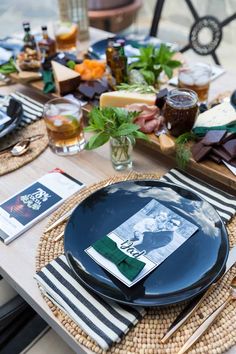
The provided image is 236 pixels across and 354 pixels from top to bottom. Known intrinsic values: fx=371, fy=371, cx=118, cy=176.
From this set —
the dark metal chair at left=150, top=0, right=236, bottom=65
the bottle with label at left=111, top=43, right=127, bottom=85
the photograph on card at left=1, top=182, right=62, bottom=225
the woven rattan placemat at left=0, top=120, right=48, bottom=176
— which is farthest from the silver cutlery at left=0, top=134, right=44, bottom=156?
the dark metal chair at left=150, top=0, right=236, bottom=65

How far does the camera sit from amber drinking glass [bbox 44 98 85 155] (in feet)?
3.39

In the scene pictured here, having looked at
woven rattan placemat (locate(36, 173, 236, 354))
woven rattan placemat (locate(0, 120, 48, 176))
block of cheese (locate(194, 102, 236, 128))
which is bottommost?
woven rattan placemat (locate(36, 173, 236, 354))

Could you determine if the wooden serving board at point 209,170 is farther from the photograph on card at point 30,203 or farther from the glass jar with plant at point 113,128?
the photograph on card at point 30,203

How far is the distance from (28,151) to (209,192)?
1.72 ft

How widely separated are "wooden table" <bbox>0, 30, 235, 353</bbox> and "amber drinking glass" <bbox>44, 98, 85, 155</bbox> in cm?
3

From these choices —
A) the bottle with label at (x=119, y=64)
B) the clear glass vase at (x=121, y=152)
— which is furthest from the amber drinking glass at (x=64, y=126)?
the bottle with label at (x=119, y=64)

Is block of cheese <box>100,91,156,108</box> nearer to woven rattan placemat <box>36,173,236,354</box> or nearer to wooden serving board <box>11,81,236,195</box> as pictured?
wooden serving board <box>11,81,236,195</box>

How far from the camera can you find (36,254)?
30.6 inches

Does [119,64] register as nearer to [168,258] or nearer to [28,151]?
[28,151]

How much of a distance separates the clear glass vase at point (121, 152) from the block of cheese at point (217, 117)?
0.67 ft

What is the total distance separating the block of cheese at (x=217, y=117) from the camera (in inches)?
40.2

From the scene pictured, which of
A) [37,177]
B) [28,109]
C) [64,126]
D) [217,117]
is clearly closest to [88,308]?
[37,177]

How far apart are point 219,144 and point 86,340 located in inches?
22.7

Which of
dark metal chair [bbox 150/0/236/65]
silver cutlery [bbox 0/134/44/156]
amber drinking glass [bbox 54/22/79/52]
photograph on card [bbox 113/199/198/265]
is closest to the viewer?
photograph on card [bbox 113/199/198/265]
